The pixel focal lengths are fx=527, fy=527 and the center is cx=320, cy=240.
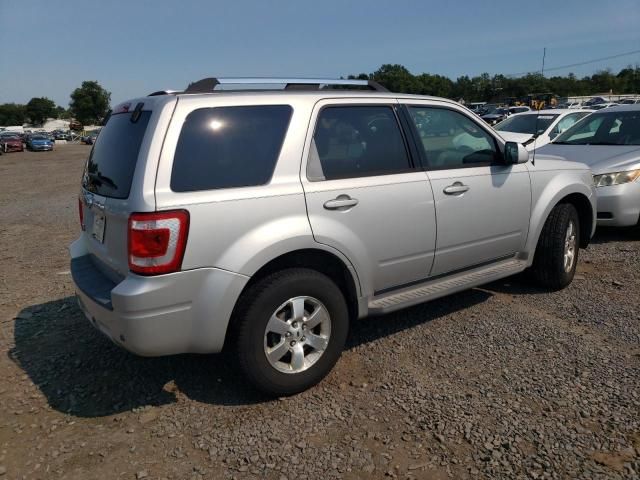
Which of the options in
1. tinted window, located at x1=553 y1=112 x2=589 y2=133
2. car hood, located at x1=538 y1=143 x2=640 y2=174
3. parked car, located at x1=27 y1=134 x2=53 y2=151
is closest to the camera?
car hood, located at x1=538 y1=143 x2=640 y2=174

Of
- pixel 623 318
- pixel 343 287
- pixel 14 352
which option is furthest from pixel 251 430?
pixel 623 318

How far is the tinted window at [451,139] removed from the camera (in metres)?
3.87

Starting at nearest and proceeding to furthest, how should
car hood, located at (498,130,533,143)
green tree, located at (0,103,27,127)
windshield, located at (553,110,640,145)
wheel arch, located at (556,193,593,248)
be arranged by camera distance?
wheel arch, located at (556,193,593,248) → windshield, located at (553,110,640,145) → car hood, located at (498,130,533,143) → green tree, located at (0,103,27,127)

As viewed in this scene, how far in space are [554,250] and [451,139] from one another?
1.44 metres

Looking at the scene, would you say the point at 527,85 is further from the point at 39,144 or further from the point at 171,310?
the point at 171,310

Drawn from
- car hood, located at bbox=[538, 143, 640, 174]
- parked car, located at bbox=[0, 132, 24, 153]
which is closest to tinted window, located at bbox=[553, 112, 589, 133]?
car hood, located at bbox=[538, 143, 640, 174]

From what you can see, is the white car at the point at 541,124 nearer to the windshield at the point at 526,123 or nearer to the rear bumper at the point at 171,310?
the windshield at the point at 526,123

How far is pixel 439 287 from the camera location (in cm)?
391

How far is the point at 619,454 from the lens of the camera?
258cm

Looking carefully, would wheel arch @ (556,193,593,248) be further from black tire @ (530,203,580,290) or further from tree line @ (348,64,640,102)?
tree line @ (348,64,640,102)

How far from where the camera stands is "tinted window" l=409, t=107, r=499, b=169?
3871mm

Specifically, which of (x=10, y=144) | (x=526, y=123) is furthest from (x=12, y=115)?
(x=526, y=123)

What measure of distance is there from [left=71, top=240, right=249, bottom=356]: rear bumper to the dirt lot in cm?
35

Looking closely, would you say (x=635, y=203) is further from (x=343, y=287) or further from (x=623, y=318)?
(x=343, y=287)
